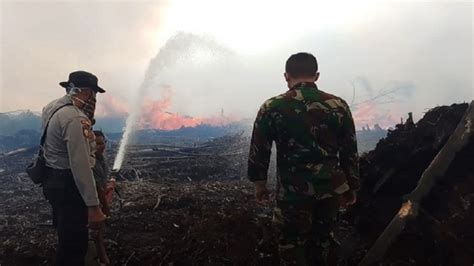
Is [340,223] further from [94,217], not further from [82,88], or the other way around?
[82,88]

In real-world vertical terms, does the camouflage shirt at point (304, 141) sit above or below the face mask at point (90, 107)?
below

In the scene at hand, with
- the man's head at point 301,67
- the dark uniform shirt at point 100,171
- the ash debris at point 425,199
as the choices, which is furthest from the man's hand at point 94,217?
the ash debris at point 425,199

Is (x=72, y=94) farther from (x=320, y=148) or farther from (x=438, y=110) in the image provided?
(x=438, y=110)

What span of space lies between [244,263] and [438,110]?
12.7ft

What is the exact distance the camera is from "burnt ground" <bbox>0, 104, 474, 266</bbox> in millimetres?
4551

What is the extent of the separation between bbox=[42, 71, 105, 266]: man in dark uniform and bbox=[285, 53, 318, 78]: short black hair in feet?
6.43

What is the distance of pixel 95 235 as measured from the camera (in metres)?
5.01

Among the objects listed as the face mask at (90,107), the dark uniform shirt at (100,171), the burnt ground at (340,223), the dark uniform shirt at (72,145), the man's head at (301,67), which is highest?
the man's head at (301,67)

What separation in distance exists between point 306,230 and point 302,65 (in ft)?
4.80

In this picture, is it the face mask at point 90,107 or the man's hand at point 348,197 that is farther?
the face mask at point 90,107

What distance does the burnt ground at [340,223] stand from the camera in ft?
14.9

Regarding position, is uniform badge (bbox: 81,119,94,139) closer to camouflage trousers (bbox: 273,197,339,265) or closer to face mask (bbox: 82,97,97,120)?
face mask (bbox: 82,97,97,120)

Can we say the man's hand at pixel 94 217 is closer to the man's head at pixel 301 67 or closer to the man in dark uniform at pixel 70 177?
the man in dark uniform at pixel 70 177

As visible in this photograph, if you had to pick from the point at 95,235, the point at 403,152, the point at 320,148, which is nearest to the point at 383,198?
the point at 403,152
